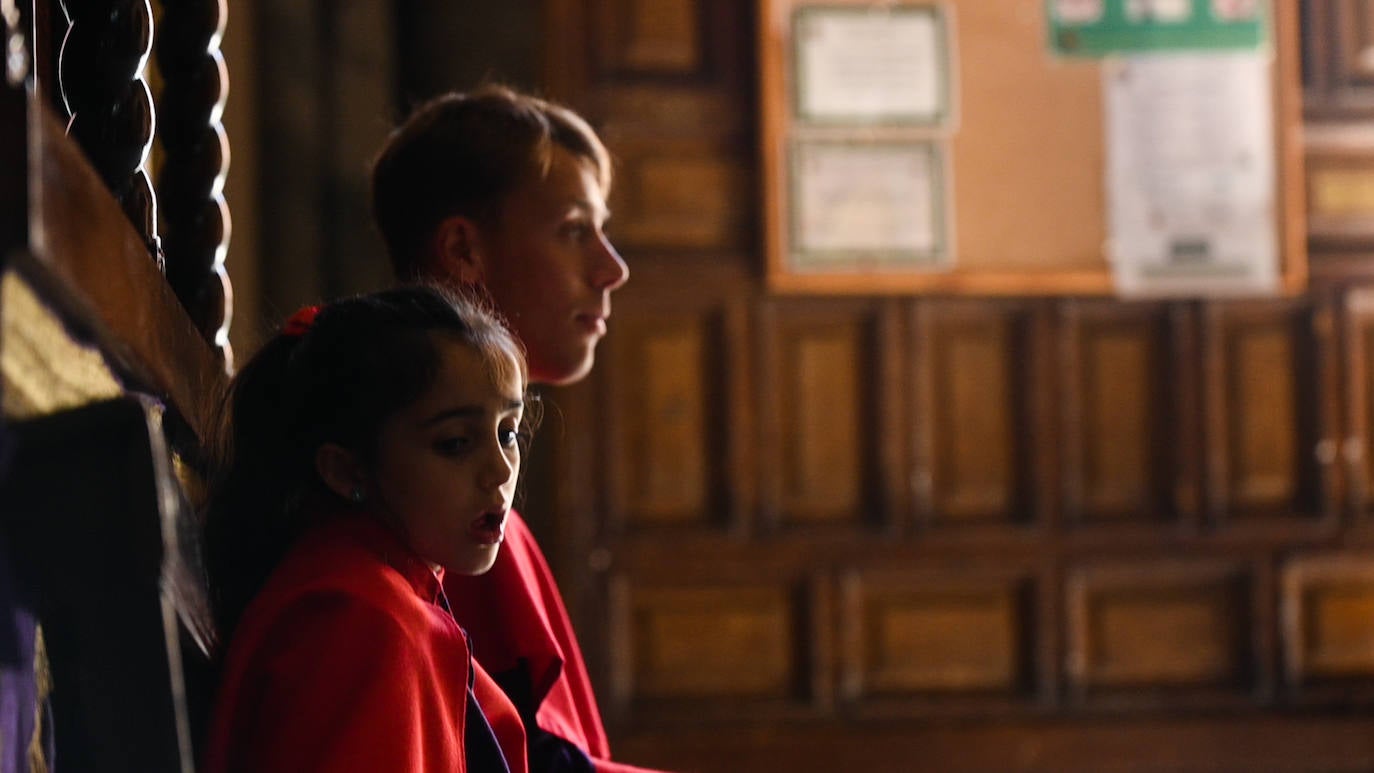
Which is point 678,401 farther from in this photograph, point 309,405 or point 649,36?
point 309,405

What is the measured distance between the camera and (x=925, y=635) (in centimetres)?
340

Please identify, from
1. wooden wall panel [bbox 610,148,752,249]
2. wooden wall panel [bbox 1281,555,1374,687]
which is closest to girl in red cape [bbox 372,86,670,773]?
wooden wall panel [bbox 610,148,752,249]

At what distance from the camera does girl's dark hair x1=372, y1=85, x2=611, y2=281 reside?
4.98ft

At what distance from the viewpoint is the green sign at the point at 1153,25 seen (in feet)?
11.5

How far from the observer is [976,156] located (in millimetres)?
3455

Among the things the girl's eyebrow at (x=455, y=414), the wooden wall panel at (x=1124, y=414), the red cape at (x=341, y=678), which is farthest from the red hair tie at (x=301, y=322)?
the wooden wall panel at (x=1124, y=414)

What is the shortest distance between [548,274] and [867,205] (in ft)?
6.54

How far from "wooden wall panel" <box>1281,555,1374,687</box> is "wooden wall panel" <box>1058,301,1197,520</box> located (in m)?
0.34

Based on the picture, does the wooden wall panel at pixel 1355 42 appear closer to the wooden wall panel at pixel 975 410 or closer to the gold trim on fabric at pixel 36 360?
the wooden wall panel at pixel 975 410

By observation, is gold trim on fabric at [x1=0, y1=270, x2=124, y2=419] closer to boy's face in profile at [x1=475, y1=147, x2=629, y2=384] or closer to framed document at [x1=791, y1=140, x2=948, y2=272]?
boy's face in profile at [x1=475, y1=147, x2=629, y2=384]

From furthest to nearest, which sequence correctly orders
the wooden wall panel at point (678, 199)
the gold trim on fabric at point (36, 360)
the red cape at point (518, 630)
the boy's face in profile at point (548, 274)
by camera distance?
the wooden wall panel at point (678, 199) → the boy's face in profile at point (548, 274) → the red cape at point (518, 630) → the gold trim on fabric at point (36, 360)

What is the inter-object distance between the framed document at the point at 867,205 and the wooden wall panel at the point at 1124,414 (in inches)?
14.6

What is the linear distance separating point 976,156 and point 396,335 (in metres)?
2.59

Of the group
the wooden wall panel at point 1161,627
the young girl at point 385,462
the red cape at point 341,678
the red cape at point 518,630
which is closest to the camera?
the red cape at point 341,678
